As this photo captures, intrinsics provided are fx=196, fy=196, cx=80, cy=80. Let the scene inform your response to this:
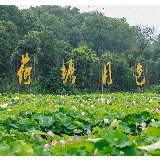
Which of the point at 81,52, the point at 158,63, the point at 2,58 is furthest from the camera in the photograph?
the point at 158,63

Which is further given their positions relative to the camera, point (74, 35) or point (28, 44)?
point (74, 35)

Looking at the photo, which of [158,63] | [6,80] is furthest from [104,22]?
[6,80]

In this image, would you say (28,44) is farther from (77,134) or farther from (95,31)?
(95,31)

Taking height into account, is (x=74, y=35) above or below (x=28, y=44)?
above

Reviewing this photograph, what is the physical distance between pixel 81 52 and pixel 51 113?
824 inches

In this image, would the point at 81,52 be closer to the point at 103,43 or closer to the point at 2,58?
the point at 2,58

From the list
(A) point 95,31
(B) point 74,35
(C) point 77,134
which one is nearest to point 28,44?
(B) point 74,35

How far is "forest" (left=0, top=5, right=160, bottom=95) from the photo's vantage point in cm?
2095

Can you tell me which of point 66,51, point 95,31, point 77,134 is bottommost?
point 77,134

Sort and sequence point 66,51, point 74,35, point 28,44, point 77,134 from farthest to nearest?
point 74,35
point 66,51
point 28,44
point 77,134

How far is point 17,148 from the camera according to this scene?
1281 mm

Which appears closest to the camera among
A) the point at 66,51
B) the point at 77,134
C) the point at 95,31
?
the point at 77,134

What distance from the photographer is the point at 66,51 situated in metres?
24.0

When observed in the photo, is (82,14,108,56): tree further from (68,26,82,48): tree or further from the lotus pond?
the lotus pond
